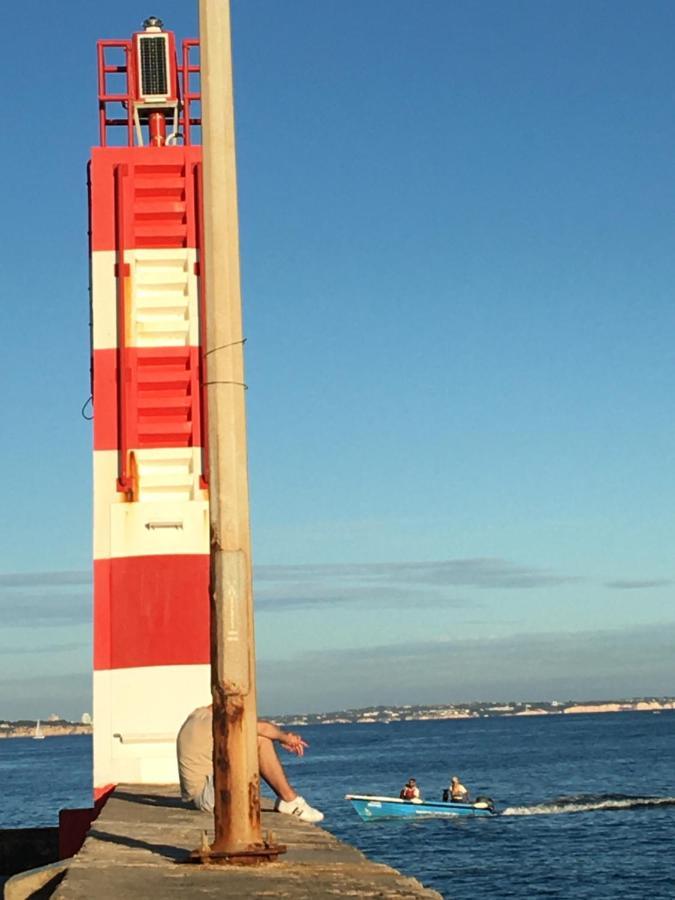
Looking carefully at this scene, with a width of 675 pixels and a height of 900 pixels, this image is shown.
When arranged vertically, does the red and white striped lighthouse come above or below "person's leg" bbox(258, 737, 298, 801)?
above

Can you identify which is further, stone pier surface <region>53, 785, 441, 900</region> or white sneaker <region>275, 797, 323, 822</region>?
white sneaker <region>275, 797, 323, 822</region>

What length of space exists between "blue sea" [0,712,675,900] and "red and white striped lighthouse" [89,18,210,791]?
2856 centimetres

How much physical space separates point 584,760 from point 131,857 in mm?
126802

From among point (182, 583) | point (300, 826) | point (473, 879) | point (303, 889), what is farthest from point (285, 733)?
point (473, 879)

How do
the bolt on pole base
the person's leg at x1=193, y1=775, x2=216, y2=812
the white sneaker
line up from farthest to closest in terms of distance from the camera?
the white sneaker, the person's leg at x1=193, y1=775, x2=216, y2=812, the bolt on pole base

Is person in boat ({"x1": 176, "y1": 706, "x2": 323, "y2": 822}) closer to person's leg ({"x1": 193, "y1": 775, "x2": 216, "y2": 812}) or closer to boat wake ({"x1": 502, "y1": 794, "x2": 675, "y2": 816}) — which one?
person's leg ({"x1": 193, "y1": 775, "x2": 216, "y2": 812})

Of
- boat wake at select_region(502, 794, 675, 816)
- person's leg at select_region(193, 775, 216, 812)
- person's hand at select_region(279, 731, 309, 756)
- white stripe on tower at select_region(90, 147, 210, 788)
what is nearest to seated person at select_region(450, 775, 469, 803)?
boat wake at select_region(502, 794, 675, 816)

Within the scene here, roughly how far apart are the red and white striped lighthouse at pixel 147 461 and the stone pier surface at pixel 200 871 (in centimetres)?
310

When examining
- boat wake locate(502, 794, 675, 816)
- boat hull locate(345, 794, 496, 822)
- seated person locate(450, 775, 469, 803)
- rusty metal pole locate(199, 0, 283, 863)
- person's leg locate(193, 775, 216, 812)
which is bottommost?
boat wake locate(502, 794, 675, 816)

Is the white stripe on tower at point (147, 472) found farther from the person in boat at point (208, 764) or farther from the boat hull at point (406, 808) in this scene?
the boat hull at point (406, 808)

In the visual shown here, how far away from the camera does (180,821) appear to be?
34.4 feet

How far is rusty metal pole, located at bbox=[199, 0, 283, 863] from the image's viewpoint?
27.0ft

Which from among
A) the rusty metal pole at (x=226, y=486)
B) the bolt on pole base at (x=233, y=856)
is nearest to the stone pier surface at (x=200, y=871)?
the bolt on pole base at (x=233, y=856)

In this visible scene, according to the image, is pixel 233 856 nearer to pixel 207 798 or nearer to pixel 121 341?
pixel 207 798
